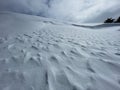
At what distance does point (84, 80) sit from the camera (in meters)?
1.22

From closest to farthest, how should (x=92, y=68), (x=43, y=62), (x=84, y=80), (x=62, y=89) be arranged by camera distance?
(x=62, y=89) → (x=84, y=80) → (x=92, y=68) → (x=43, y=62)

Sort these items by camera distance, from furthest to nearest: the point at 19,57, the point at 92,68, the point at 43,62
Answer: the point at 19,57
the point at 43,62
the point at 92,68

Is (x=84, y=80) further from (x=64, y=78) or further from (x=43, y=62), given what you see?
(x=43, y=62)

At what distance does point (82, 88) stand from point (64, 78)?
288 mm

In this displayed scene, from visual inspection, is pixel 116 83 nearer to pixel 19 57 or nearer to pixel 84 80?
pixel 84 80

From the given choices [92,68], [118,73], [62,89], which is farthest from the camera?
[92,68]

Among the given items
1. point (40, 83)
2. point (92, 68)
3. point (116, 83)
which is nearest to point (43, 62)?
point (40, 83)

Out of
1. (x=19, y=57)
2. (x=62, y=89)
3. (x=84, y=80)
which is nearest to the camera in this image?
(x=62, y=89)

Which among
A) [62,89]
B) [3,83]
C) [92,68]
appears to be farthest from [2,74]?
[92,68]

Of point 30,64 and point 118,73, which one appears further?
point 30,64

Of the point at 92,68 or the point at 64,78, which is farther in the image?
the point at 92,68

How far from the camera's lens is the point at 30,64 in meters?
1.55

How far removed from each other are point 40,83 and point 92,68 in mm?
930

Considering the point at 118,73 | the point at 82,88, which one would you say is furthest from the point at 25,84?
the point at 118,73
